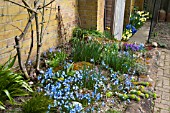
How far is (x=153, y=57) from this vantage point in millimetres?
4070

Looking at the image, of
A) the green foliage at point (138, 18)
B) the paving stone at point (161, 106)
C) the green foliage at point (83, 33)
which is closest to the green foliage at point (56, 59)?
the green foliage at point (83, 33)

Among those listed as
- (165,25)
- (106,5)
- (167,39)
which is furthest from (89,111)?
(165,25)

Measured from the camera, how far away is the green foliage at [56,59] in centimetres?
323

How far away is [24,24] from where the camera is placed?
125 inches

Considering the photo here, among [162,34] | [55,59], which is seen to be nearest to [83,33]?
[55,59]

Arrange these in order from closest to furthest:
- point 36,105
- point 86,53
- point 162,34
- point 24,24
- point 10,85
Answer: point 36,105
point 10,85
point 24,24
point 86,53
point 162,34

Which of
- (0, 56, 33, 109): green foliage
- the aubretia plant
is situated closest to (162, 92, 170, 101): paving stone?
the aubretia plant

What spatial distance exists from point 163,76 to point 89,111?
199cm

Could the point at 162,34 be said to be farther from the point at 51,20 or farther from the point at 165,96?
the point at 51,20

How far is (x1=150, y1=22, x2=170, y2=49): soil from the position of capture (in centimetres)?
572

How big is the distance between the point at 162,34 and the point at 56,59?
169 inches

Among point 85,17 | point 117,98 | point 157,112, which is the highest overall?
point 85,17

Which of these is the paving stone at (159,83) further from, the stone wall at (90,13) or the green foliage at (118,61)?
the stone wall at (90,13)

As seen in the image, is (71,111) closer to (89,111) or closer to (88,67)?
(89,111)
